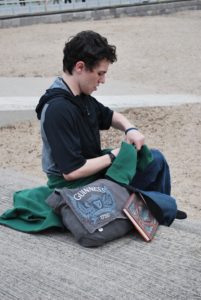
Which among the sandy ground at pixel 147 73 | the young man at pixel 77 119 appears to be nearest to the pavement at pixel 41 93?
the sandy ground at pixel 147 73

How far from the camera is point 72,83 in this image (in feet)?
8.97

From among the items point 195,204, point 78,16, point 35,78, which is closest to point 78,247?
point 195,204

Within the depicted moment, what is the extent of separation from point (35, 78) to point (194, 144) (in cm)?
399

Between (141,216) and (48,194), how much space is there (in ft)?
1.77

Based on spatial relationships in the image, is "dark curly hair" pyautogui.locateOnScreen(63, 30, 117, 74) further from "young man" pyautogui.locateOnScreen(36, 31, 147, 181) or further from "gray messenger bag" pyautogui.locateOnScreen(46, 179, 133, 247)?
"gray messenger bag" pyautogui.locateOnScreen(46, 179, 133, 247)

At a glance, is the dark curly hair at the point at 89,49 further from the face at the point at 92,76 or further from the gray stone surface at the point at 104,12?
the gray stone surface at the point at 104,12

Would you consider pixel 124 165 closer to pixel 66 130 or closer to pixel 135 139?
pixel 135 139

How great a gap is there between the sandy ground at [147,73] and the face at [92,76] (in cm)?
191

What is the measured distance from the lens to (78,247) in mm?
2621

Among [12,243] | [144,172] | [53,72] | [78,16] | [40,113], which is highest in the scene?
[40,113]

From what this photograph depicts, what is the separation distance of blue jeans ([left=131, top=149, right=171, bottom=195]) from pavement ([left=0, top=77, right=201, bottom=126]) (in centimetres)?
365

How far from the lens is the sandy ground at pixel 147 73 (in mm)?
5488

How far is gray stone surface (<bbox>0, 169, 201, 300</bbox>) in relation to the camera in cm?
223

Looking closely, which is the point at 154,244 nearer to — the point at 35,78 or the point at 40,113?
the point at 40,113
